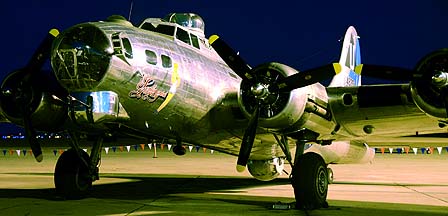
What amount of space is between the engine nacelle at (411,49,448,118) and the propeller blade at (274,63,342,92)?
163 centimetres

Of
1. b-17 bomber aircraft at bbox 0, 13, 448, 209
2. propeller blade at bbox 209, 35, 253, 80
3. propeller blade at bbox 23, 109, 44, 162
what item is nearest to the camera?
b-17 bomber aircraft at bbox 0, 13, 448, 209

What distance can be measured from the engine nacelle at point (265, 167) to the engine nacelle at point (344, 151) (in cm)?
110

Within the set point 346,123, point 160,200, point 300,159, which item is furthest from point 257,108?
point 160,200

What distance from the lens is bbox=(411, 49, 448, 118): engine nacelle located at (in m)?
11.3

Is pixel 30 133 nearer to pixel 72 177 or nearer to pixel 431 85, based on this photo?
pixel 72 177

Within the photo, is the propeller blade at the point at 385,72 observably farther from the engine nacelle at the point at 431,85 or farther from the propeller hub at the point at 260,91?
the propeller hub at the point at 260,91

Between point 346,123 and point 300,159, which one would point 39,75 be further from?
point 346,123

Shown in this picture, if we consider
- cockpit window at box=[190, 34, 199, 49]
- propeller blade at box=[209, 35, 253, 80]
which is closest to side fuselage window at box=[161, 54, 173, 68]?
propeller blade at box=[209, 35, 253, 80]

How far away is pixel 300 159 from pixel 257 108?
1.69m

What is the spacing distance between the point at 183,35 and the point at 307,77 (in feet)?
11.8

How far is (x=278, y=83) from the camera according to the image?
12414 millimetres

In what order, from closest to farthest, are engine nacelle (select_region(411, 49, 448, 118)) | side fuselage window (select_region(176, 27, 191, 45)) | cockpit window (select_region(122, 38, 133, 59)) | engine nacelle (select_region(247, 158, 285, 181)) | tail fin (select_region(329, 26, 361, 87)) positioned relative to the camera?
engine nacelle (select_region(411, 49, 448, 118)) → cockpit window (select_region(122, 38, 133, 59)) → side fuselage window (select_region(176, 27, 191, 45)) → engine nacelle (select_region(247, 158, 285, 181)) → tail fin (select_region(329, 26, 361, 87))

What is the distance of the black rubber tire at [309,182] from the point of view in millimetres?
12625

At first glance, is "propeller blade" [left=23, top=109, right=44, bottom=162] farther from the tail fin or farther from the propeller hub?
the tail fin
